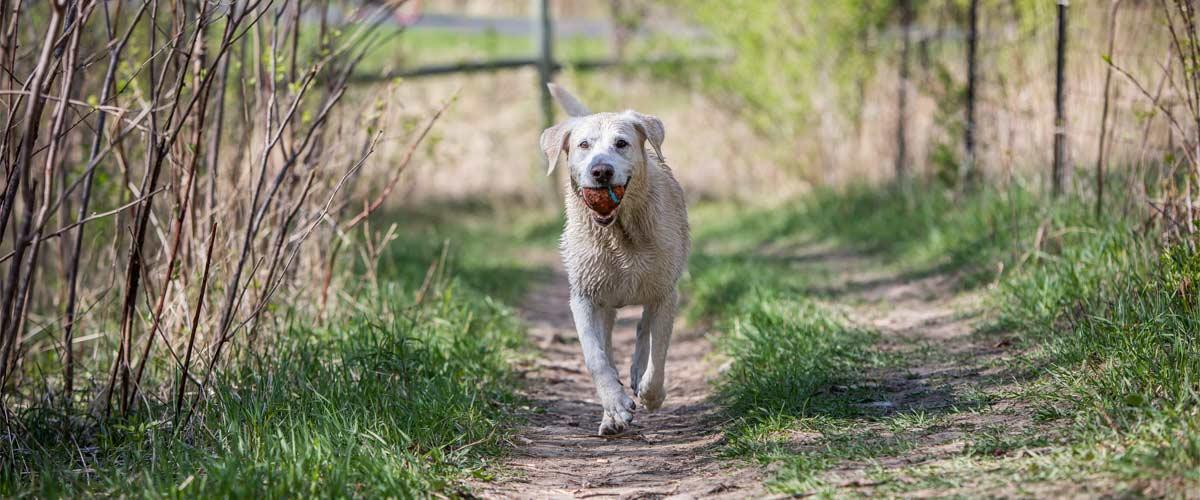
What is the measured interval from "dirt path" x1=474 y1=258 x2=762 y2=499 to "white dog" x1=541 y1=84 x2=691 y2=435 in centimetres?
17

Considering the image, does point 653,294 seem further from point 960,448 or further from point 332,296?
point 332,296

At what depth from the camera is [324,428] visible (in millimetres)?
3949

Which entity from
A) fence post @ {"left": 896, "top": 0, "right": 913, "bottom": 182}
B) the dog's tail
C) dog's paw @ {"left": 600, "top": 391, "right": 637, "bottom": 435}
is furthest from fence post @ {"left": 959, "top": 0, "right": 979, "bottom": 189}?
dog's paw @ {"left": 600, "top": 391, "right": 637, "bottom": 435}

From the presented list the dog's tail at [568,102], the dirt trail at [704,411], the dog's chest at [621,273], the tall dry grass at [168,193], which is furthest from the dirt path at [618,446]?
the dog's tail at [568,102]

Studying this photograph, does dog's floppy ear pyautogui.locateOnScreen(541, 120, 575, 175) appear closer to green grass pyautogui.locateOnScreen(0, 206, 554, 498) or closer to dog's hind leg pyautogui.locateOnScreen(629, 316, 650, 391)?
dog's hind leg pyautogui.locateOnScreen(629, 316, 650, 391)

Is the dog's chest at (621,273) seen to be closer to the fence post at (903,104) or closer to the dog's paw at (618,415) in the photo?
the dog's paw at (618,415)

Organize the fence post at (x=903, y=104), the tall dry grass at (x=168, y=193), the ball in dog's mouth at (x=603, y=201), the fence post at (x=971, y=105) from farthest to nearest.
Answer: the fence post at (x=903, y=104) < the fence post at (x=971, y=105) < the ball in dog's mouth at (x=603, y=201) < the tall dry grass at (x=168, y=193)

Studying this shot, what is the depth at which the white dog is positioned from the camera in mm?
4746

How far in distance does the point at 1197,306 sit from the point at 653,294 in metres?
2.02

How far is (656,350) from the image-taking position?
489 centimetres

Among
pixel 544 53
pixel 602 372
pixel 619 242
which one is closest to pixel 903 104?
pixel 544 53

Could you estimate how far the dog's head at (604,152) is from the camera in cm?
466

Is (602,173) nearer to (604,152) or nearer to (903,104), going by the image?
(604,152)

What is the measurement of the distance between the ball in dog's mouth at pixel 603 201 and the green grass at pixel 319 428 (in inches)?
33.8
